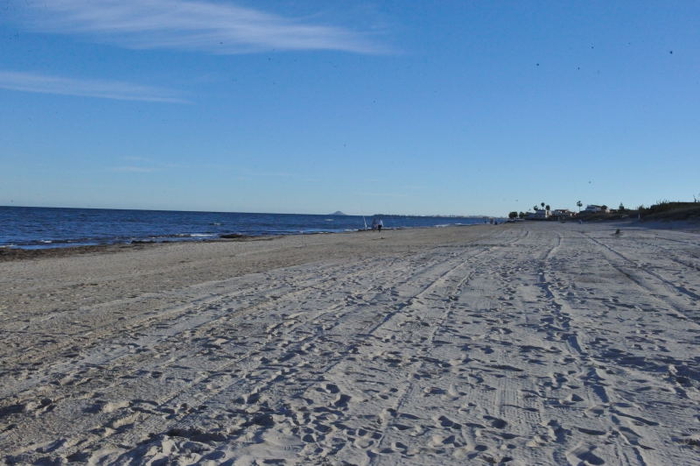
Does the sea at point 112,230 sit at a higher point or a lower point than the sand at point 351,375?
lower

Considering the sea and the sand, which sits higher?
the sand

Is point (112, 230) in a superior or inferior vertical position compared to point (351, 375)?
inferior

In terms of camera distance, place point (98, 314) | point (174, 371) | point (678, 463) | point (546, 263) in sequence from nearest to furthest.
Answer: point (678, 463), point (174, 371), point (98, 314), point (546, 263)

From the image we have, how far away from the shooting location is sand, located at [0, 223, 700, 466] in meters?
3.49

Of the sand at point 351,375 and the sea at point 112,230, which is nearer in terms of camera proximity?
the sand at point 351,375

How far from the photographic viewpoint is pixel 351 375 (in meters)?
4.93

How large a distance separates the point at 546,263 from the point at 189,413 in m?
12.8

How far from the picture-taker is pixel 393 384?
469 centimetres

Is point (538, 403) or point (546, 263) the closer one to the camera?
point (538, 403)

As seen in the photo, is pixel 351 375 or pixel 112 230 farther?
pixel 112 230

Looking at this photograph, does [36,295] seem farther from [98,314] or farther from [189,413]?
[189,413]

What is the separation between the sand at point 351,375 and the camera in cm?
A: 349

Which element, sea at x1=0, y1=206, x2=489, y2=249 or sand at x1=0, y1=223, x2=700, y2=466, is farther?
sea at x1=0, y1=206, x2=489, y2=249

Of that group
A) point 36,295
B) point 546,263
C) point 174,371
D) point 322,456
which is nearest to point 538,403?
point 322,456
